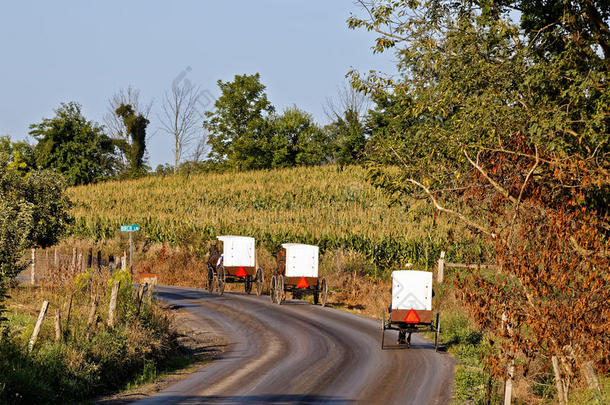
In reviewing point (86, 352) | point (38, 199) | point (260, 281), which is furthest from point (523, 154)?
point (38, 199)

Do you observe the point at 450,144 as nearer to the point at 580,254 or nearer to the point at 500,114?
the point at 500,114

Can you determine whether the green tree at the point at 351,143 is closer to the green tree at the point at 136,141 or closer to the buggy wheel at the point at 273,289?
the green tree at the point at 136,141

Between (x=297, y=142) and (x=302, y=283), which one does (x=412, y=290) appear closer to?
(x=302, y=283)

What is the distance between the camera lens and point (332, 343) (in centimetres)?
1900

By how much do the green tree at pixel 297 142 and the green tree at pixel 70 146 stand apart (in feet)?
81.5

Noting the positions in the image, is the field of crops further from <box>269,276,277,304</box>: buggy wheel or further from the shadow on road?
<box>269,276,277,304</box>: buggy wheel

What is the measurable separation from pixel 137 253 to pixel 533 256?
1382 inches

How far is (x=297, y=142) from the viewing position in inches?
3602

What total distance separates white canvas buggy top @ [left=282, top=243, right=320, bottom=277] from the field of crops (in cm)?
444

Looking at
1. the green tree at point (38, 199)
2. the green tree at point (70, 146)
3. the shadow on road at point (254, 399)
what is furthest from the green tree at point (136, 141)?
the shadow on road at point (254, 399)

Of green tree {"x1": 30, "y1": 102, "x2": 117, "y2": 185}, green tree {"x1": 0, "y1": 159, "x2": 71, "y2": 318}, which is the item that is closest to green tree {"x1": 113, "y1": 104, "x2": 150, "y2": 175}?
green tree {"x1": 30, "y1": 102, "x2": 117, "y2": 185}

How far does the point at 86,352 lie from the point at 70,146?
79630 millimetres

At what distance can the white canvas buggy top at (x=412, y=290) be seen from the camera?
17969mm

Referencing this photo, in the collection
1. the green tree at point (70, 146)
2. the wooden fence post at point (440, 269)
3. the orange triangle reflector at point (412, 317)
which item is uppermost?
the green tree at point (70, 146)
